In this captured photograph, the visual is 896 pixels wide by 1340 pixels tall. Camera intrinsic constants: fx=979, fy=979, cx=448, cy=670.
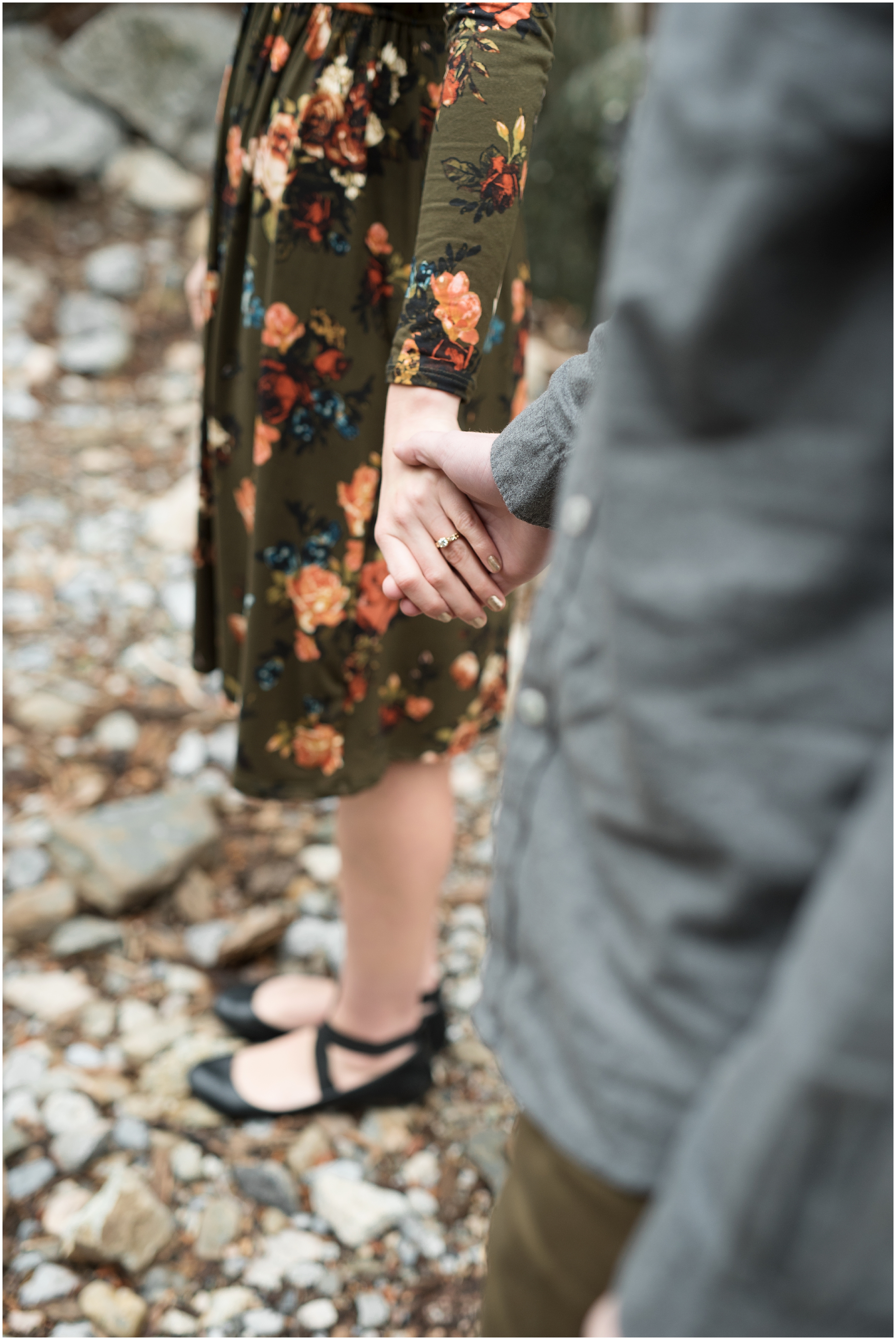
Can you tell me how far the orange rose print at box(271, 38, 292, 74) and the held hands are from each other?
376 millimetres

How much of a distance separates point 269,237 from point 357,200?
0.31 ft

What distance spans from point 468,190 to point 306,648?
475mm

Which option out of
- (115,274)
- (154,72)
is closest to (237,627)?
(115,274)

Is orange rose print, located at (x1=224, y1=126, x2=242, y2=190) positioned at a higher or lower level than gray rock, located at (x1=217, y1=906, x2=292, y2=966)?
higher

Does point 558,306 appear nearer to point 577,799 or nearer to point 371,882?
point 371,882

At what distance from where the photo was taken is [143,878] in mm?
1567

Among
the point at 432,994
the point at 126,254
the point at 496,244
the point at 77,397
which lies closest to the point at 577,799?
the point at 496,244

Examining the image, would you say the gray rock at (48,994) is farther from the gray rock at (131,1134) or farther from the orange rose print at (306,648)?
the orange rose print at (306,648)

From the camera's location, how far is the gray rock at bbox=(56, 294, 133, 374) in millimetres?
3006

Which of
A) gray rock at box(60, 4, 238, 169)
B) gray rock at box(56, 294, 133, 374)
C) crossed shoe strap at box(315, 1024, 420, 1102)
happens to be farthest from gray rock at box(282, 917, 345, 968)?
gray rock at box(60, 4, 238, 169)

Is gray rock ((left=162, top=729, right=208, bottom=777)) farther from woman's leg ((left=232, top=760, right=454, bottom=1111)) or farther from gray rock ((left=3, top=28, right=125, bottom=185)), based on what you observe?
gray rock ((left=3, top=28, right=125, bottom=185))

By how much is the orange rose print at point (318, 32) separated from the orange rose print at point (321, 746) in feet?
2.14

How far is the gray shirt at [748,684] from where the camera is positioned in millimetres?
350

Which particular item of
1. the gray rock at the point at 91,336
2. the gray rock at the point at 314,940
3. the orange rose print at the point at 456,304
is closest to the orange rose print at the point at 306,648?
the orange rose print at the point at 456,304
